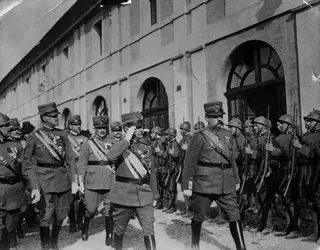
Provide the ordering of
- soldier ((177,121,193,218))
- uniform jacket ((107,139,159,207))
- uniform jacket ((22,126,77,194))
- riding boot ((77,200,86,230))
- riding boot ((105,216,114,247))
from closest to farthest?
uniform jacket ((107,139,159,207)), uniform jacket ((22,126,77,194)), riding boot ((105,216,114,247)), riding boot ((77,200,86,230)), soldier ((177,121,193,218))

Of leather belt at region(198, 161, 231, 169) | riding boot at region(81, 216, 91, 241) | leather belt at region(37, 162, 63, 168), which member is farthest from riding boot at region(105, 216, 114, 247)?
leather belt at region(198, 161, 231, 169)

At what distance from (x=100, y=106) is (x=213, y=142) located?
44.4ft

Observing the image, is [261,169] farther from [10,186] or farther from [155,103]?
[155,103]

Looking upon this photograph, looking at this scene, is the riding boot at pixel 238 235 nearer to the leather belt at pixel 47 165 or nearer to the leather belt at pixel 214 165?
the leather belt at pixel 214 165

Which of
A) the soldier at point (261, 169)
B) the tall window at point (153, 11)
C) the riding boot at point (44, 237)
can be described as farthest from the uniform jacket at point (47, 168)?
A: the tall window at point (153, 11)

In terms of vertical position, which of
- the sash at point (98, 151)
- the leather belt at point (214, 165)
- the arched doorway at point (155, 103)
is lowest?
the leather belt at point (214, 165)

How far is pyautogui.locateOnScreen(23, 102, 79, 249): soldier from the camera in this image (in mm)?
4656

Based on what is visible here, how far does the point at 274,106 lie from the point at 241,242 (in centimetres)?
486

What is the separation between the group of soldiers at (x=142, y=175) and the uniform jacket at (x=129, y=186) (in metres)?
0.01

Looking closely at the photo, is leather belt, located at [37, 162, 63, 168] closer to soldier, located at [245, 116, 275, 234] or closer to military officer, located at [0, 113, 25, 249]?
military officer, located at [0, 113, 25, 249]

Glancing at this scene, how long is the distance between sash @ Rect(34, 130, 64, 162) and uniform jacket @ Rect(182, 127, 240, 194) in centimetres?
173

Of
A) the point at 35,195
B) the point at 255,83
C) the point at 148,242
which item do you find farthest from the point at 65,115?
the point at 148,242

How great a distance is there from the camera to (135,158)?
4227 millimetres

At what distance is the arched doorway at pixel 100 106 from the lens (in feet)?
54.7
